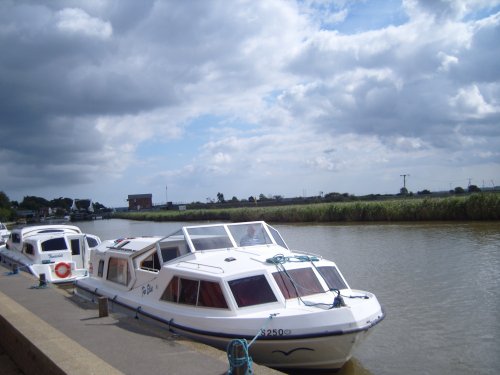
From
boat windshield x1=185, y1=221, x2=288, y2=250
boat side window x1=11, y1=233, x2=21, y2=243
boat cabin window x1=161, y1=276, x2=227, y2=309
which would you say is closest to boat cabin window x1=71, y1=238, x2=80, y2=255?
boat side window x1=11, y1=233, x2=21, y2=243

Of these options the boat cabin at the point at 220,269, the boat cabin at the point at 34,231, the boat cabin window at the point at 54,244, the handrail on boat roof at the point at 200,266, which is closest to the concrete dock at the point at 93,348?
the boat cabin at the point at 220,269

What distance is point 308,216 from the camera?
4975 centimetres

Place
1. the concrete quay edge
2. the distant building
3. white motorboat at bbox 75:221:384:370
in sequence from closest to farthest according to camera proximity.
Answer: the concrete quay edge
white motorboat at bbox 75:221:384:370
the distant building

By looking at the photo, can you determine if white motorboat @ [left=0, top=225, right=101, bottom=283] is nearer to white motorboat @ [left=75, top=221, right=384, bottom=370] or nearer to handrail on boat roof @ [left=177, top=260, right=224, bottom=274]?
white motorboat @ [left=75, top=221, right=384, bottom=370]

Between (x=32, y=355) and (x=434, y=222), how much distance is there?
3525cm

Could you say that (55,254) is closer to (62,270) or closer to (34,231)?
(62,270)

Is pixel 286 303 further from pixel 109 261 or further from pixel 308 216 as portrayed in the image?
pixel 308 216

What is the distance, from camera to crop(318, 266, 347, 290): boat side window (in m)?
10.3

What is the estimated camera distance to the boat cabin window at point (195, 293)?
9219mm

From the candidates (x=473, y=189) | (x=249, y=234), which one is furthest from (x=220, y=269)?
(x=473, y=189)

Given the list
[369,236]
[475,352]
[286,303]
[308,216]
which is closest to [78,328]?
[286,303]

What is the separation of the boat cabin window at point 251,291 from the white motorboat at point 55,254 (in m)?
10.9

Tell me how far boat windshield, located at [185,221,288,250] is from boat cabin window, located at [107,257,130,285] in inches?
88.8

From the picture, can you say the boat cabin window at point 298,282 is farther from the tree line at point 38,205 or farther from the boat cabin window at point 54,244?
the tree line at point 38,205
